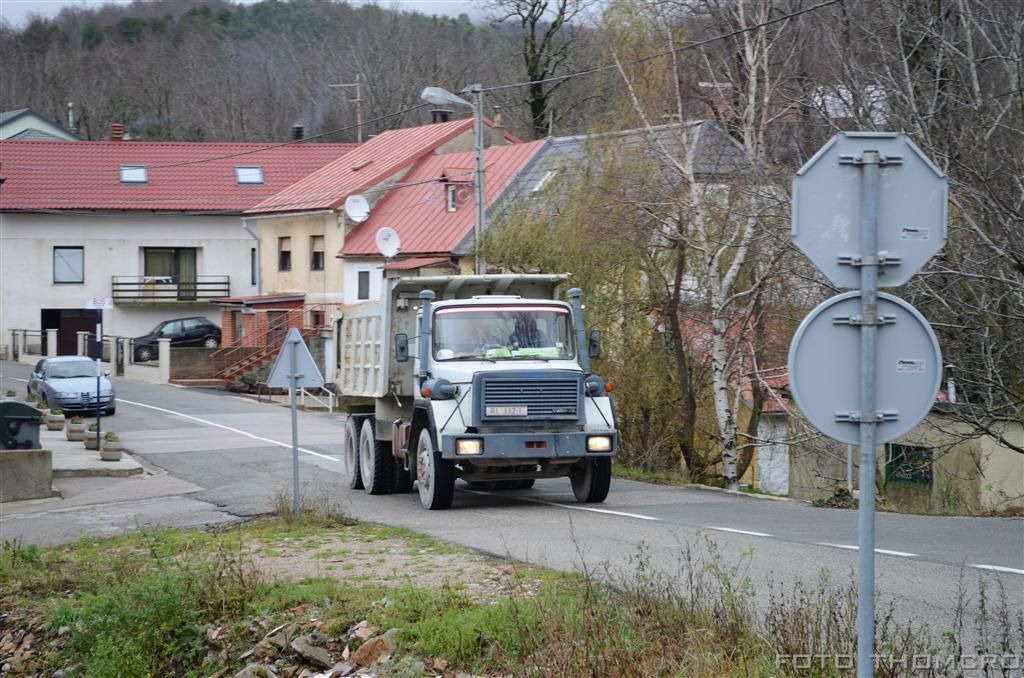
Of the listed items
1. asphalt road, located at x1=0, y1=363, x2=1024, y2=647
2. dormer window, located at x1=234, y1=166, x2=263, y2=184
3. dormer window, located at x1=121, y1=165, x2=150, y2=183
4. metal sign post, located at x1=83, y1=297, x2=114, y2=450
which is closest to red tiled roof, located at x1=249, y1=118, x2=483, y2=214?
dormer window, located at x1=234, y1=166, x2=263, y2=184

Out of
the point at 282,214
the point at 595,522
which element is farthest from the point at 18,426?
the point at 282,214

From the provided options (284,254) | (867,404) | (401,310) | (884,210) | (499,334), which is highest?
(284,254)

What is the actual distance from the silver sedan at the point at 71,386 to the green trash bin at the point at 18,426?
13306mm

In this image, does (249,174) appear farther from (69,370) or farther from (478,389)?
(478,389)

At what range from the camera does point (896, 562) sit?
35.2ft

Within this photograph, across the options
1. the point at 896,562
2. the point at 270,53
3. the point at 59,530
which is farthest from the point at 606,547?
the point at 270,53

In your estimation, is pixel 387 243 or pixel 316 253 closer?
pixel 387 243

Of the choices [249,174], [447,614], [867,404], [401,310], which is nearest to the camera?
[867,404]

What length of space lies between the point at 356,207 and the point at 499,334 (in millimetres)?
32279

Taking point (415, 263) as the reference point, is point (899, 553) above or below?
below

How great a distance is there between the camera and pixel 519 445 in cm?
1524

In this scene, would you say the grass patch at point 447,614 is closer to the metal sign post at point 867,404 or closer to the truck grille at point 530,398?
the metal sign post at point 867,404

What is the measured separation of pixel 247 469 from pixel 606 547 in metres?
13.1

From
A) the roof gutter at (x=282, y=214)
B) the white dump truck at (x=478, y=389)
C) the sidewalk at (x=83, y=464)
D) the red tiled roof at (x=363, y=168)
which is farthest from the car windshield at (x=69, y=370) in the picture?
the white dump truck at (x=478, y=389)
